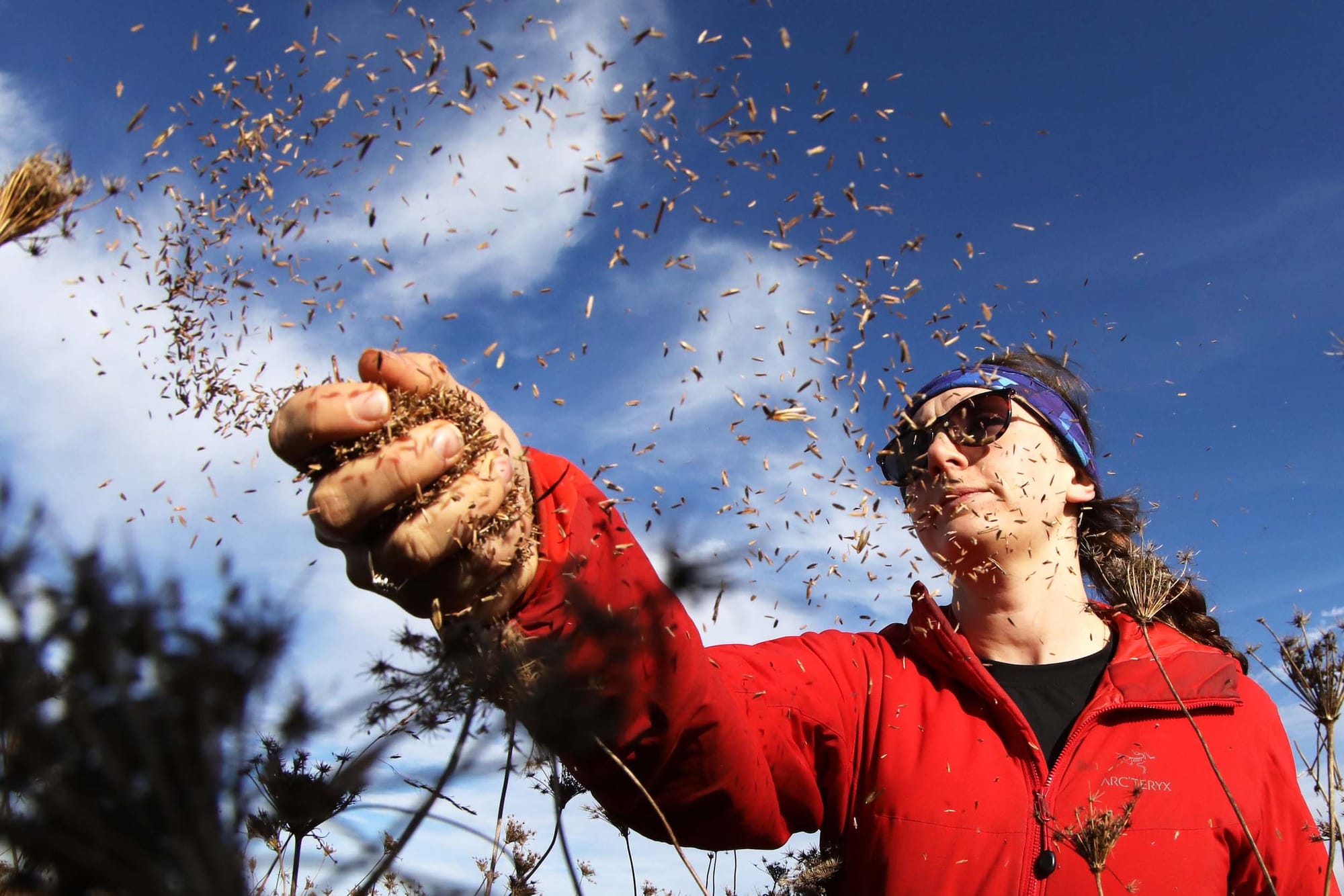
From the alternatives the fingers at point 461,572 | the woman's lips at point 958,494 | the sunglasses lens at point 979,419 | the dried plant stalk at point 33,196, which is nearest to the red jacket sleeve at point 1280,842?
the woman's lips at point 958,494

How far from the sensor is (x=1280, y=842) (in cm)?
377

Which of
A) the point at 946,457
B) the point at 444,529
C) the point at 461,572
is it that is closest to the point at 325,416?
the point at 444,529

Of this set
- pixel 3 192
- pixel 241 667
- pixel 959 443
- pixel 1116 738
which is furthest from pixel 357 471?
pixel 1116 738

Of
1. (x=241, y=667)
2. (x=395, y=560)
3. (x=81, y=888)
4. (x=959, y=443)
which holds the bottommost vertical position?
(x=81, y=888)

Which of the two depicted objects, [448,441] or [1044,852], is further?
[1044,852]

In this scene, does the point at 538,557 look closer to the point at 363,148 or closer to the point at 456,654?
the point at 456,654

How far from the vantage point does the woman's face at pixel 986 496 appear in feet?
13.7

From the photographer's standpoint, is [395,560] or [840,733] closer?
[395,560]

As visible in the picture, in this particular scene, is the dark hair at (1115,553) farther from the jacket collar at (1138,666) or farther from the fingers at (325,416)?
the fingers at (325,416)

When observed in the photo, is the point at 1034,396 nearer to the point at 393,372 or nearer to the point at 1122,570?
the point at 1122,570

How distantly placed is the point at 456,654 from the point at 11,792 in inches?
41.3

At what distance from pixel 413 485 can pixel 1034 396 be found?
394 centimetres

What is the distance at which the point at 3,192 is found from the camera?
2902mm

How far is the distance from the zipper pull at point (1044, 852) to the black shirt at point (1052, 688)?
38 centimetres
